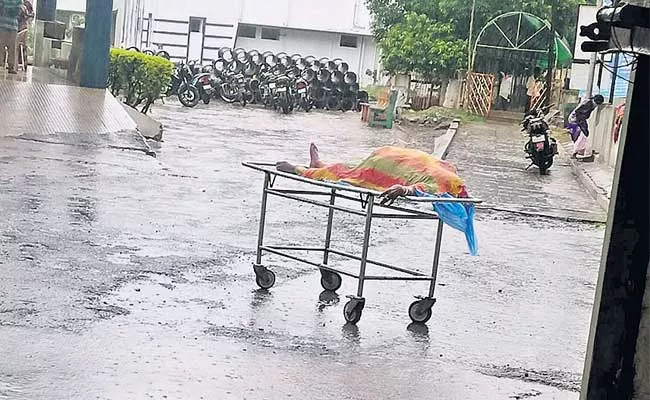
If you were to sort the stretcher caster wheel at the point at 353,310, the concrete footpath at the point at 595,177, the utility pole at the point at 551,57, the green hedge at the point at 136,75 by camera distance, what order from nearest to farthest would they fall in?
1. the stretcher caster wheel at the point at 353,310
2. the concrete footpath at the point at 595,177
3. the green hedge at the point at 136,75
4. the utility pole at the point at 551,57

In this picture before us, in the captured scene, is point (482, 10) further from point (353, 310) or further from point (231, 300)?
point (353, 310)

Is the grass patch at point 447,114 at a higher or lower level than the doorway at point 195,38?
lower

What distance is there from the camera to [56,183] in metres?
10.5

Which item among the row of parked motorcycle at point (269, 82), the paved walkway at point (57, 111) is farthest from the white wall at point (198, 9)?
the paved walkway at point (57, 111)

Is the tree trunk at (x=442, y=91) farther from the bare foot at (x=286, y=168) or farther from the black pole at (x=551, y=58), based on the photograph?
the bare foot at (x=286, y=168)

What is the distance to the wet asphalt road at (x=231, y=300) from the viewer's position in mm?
5199

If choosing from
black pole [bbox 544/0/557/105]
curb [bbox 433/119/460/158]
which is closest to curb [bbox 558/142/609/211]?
curb [bbox 433/119/460/158]

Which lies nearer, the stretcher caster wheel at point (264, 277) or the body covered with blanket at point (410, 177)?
the body covered with blanket at point (410, 177)

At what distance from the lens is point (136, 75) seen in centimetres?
2217

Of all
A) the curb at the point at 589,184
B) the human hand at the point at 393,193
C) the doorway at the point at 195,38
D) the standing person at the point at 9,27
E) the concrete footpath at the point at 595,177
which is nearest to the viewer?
the human hand at the point at 393,193

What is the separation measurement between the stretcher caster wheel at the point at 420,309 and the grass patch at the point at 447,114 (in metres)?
26.1

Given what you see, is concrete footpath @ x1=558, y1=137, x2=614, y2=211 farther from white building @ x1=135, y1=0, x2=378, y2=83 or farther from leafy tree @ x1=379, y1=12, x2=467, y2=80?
white building @ x1=135, y1=0, x2=378, y2=83

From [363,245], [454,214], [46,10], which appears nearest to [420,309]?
[363,245]

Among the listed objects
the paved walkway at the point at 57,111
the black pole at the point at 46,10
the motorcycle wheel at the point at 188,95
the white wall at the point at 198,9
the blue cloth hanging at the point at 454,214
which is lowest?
the motorcycle wheel at the point at 188,95
